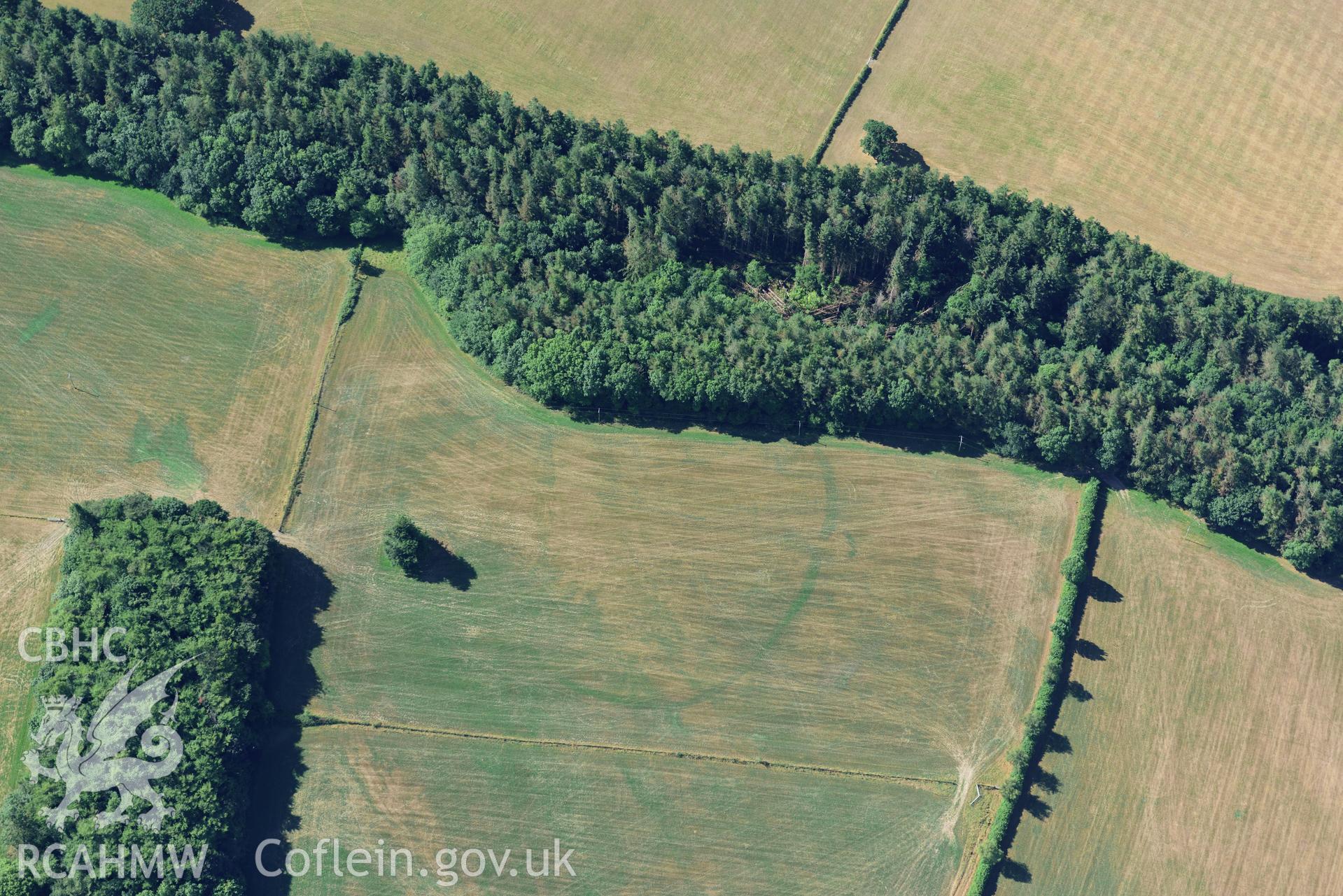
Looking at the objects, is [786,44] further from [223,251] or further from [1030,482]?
[223,251]

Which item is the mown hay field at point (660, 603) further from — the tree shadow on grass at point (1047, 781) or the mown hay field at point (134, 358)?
the mown hay field at point (134, 358)

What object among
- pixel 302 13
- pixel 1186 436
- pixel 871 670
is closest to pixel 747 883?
pixel 871 670

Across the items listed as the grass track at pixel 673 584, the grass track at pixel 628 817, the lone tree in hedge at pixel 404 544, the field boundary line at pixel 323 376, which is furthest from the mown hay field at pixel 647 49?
the grass track at pixel 628 817

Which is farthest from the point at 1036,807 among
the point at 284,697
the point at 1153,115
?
the point at 1153,115

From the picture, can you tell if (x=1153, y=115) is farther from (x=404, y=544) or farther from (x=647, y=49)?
(x=404, y=544)

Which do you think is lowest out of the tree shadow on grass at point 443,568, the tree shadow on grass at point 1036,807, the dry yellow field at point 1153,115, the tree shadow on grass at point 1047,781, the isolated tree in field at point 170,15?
the tree shadow on grass at point 443,568

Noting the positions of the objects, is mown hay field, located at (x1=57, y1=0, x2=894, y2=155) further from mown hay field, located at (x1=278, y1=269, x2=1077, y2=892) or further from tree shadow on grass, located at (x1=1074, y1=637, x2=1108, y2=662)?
tree shadow on grass, located at (x1=1074, y1=637, x2=1108, y2=662)
